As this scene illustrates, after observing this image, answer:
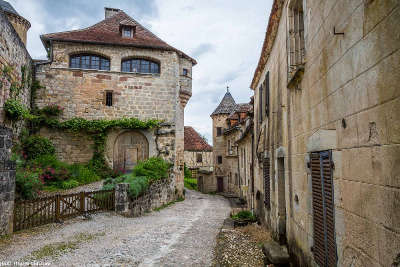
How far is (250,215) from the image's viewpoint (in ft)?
34.1

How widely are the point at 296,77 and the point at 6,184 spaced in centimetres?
744

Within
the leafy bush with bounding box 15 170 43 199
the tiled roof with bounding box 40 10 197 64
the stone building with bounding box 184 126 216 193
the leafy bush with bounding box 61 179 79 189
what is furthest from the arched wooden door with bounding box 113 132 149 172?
the stone building with bounding box 184 126 216 193

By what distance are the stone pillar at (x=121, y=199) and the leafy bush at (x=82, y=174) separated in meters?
4.52

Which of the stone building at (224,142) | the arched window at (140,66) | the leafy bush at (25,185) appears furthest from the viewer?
the stone building at (224,142)

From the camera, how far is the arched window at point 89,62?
57.2 ft

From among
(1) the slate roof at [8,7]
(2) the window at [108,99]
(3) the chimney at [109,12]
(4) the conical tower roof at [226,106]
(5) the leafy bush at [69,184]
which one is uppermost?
(1) the slate roof at [8,7]

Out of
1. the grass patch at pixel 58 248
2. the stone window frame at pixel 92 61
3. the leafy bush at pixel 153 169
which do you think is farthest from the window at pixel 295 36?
the stone window frame at pixel 92 61

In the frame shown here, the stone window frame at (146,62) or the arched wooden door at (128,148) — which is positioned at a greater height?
the stone window frame at (146,62)

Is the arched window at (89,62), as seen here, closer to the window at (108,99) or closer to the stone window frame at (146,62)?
the stone window frame at (146,62)

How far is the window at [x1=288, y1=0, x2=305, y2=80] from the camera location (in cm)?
526

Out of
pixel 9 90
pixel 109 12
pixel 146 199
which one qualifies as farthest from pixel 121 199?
pixel 109 12

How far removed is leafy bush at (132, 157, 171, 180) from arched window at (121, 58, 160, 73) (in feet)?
20.4

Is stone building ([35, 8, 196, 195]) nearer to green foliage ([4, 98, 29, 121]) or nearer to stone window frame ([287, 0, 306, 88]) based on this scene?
green foliage ([4, 98, 29, 121])

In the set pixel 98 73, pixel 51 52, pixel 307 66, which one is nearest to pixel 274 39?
pixel 307 66
